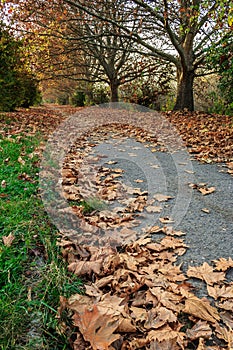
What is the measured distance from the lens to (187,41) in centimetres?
936

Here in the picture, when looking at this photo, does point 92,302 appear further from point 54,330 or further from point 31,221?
point 31,221

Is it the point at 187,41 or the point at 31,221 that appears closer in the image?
the point at 31,221

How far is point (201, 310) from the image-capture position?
1474 mm

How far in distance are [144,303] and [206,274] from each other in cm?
46

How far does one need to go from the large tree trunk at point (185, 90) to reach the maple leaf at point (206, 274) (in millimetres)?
8804

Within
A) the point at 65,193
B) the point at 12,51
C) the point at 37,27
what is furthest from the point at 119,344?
the point at 37,27

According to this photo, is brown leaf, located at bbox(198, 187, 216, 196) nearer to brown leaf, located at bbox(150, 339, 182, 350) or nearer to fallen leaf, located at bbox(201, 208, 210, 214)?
fallen leaf, located at bbox(201, 208, 210, 214)

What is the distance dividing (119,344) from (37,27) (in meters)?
11.8

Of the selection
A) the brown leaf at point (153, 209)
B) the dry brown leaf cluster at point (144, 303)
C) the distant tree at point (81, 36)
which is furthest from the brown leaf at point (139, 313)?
the distant tree at point (81, 36)

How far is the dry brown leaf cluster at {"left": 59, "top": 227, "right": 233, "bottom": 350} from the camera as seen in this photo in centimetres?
130

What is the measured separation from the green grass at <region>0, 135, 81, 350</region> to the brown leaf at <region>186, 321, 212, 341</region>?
57cm

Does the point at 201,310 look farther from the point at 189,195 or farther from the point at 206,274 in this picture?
the point at 189,195

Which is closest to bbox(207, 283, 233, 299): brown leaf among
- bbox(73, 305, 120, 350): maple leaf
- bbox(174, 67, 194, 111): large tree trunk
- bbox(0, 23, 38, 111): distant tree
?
bbox(73, 305, 120, 350): maple leaf

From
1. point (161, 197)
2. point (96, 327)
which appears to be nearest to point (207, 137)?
point (161, 197)
